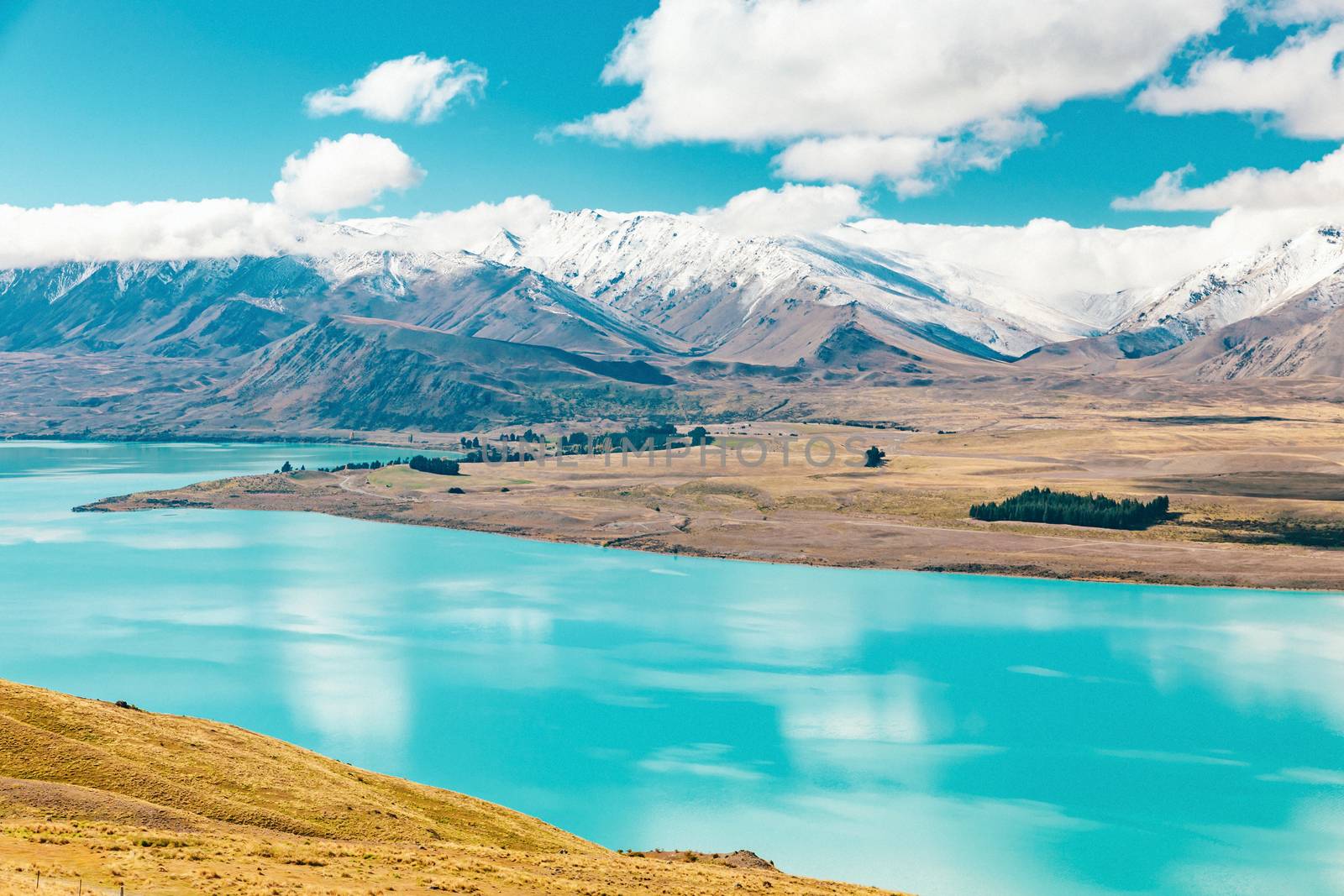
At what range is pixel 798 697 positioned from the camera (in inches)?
3723

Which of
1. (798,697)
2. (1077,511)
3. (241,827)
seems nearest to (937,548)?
(1077,511)

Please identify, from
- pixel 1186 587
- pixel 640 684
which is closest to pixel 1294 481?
pixel 1186 587

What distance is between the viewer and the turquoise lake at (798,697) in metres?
67.1

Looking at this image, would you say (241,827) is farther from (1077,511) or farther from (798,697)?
(1077,511)

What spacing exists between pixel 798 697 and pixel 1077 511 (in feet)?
325

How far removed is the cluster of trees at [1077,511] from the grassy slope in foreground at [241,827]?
13563cm

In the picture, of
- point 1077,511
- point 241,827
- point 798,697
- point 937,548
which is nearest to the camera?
point 241,827

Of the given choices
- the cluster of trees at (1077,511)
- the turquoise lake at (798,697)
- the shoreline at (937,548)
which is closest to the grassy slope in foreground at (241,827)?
the turquoise lake at (798,697)

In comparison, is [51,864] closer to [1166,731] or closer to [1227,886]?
[1227,886]

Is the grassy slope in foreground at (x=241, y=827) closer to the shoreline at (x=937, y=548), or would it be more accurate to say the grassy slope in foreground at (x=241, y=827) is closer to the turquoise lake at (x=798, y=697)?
the turquoise lake at (x=798, y=697)

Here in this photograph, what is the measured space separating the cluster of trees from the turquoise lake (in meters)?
32.6

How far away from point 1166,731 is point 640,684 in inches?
1633

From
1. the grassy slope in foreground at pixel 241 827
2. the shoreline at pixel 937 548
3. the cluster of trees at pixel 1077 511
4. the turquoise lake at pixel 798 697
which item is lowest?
the turquoise lake at pixel 798 697

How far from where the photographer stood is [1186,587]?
5659 inches
